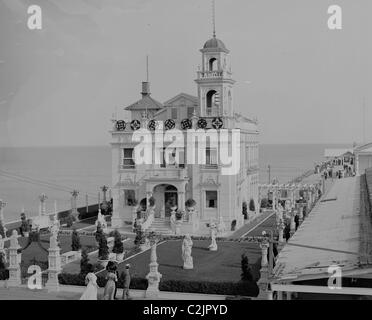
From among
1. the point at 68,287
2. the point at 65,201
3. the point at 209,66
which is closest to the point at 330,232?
the point at 68,287

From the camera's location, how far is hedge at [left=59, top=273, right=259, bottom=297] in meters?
10.8

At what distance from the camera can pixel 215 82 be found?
19.0 metres

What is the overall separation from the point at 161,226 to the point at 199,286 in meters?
7.61

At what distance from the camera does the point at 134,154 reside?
64.7 feet

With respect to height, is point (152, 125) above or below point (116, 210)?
above

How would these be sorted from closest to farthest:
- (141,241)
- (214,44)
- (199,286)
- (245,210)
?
(199,286), (141,241), (214,44), (245,210)

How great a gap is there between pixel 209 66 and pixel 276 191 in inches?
325

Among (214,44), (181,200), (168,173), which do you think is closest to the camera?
(214,44)

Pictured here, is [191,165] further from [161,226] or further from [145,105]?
[145,105]

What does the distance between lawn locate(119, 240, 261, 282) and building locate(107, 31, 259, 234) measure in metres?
2.47

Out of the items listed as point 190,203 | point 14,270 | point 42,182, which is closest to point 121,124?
point 190,203

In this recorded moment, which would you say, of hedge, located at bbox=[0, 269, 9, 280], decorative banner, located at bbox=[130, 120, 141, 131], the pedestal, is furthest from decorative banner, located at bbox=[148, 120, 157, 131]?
hedge, located at bbox=[0, 269, 9, 280]

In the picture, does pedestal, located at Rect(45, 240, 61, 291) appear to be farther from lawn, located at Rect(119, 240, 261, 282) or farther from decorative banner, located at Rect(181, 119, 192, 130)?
decorative banner, located at Rect(181, 119, 192, 130)
